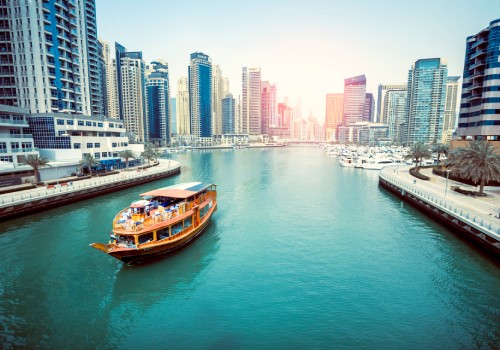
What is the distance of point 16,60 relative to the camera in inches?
3103

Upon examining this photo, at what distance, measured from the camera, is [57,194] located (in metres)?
48.9

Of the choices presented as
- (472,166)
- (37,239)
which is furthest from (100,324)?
(472,166)

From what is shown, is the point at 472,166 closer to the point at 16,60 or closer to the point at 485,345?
the point at 485,345

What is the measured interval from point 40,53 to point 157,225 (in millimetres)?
83788

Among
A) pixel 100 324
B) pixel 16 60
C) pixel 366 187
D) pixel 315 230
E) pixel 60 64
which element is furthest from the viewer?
pixel 60 64

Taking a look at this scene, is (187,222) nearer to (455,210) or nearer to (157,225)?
(157,225)

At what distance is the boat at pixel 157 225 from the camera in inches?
1038

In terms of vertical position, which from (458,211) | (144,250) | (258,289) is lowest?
(258,289)

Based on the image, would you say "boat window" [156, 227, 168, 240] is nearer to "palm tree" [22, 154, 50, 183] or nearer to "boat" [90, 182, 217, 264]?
"boat" [90, 182, 217, 264]

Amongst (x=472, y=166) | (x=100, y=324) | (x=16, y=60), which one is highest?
(x=16, y=60)

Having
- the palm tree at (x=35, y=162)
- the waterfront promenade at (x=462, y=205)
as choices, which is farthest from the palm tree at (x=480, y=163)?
the palm tree at (x=35, y=162)

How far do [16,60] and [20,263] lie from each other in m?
80.3

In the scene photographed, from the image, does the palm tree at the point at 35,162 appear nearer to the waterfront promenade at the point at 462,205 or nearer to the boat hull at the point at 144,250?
the boat hull at the point at 144,250

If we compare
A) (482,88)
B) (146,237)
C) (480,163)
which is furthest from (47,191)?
(482,88)
